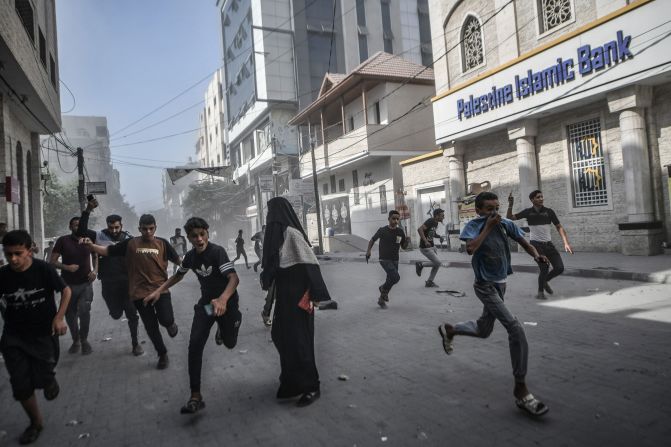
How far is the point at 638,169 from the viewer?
12.4m

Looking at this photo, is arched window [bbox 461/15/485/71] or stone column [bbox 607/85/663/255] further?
arched window [bbox 461/15/485/71]

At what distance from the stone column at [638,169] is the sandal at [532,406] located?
11.4m

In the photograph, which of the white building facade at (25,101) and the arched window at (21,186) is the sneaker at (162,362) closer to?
the white building facade at (25,101)

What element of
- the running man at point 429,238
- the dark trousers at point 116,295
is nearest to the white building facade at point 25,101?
the dark trousers at point 116,295

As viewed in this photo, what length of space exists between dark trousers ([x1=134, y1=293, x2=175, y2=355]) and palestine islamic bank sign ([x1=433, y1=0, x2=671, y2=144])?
1266 cm

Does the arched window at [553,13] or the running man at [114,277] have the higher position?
the arched window at [553,13]

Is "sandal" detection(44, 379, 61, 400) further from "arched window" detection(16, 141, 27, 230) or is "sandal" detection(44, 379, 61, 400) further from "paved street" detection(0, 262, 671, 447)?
"arched window" detection(16, 141, 27, 230)

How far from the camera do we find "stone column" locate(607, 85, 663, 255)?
40.4 ft

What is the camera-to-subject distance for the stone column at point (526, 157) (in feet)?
51.4

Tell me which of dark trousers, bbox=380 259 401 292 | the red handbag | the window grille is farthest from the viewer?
the window grille

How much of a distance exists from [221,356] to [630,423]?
4.13 meters

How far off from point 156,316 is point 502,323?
12.4 feet

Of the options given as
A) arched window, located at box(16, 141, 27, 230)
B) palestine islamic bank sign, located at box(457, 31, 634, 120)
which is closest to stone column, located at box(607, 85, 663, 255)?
palestine islamic bank sign, located at box(457, 31, 634, 120)

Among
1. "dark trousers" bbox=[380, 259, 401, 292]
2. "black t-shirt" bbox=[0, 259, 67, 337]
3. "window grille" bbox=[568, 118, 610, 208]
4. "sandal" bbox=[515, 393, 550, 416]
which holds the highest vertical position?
"window grille" bbox=[568, 118, 610, 208]
